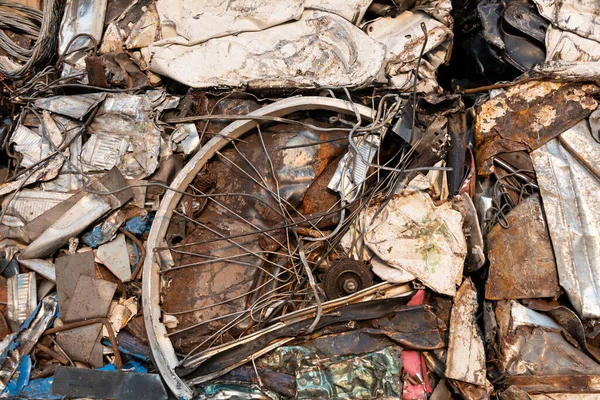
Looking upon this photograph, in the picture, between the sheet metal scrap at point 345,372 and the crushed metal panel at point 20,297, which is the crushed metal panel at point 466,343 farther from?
the crushed metal panel at point 20,297

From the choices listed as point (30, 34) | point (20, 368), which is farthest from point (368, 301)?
point (30, 34)

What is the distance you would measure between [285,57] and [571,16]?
2060mm

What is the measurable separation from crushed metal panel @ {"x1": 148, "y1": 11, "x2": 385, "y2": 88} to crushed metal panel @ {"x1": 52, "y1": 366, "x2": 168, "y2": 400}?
198 cm

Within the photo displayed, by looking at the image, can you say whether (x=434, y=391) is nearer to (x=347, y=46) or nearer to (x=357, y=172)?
(x=357, y=172)

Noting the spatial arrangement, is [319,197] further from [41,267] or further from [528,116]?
[41,267]

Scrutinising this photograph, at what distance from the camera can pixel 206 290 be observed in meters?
3.15

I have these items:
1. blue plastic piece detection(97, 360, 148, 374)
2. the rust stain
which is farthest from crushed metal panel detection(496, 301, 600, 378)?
blue plastic piece detection(97, 360, 148, 374)

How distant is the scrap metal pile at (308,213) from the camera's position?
9.90ft

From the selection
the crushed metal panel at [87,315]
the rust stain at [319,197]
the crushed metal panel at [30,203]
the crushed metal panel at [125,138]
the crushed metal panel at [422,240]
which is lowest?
the crushed metal panel at [87,315]

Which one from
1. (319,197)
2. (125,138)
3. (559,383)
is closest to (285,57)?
(319,197)

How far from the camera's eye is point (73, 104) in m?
3.71

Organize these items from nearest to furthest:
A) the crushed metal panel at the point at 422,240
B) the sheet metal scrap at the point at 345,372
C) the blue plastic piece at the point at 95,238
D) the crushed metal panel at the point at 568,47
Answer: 1. the sheet metal scrap at the point at 345,372
2. the crushed metal panel at the point at 422,240
3. the blue plastic piece at the point at 95,238
4. the crushed metal panel at the point at 568,47

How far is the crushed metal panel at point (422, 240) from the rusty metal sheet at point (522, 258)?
8.1 inches

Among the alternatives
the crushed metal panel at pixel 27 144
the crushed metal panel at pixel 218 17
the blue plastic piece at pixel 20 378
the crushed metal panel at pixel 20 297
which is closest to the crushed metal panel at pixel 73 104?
the crushed metal panel at pixel 27 144
